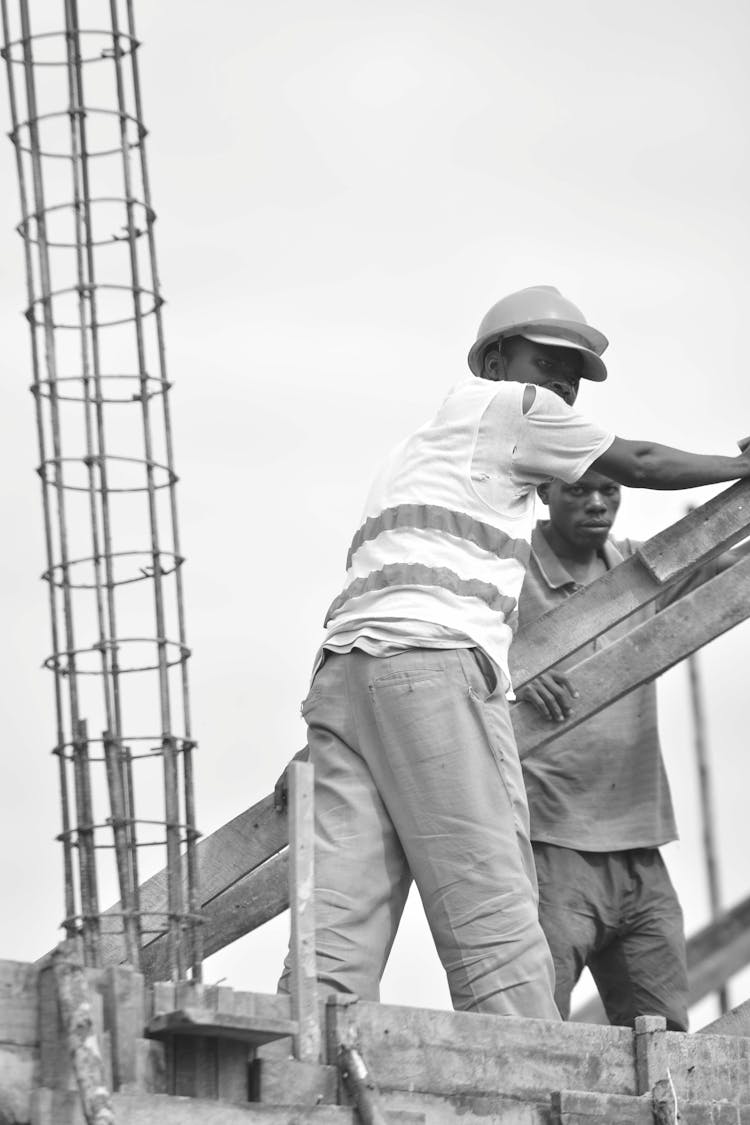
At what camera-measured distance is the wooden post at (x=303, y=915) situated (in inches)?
223

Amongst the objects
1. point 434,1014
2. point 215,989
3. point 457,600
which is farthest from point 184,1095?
point 457,600

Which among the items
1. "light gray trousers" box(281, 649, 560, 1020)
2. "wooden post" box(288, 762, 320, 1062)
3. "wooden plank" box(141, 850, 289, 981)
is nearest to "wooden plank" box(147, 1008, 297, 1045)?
"wooden post" box(288, 762, 320, 1062)

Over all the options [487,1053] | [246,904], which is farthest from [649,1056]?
[246,904]

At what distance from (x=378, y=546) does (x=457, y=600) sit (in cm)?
29

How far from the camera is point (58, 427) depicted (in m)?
6.22

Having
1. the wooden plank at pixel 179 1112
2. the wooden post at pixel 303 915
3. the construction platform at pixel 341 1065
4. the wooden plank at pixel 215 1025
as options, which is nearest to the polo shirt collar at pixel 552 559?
the construction platform at pixel 341 1065

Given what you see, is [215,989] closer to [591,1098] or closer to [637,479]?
[591,1098]

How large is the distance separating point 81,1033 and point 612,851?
11.9 feet

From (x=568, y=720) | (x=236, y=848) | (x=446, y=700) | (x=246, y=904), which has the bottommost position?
(x=246, y=904)

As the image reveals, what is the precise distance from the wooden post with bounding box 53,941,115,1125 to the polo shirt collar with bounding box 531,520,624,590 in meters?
3.83

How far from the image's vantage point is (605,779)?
335 inches

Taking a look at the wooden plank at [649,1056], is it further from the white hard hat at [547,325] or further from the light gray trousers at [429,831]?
the white hard hat at [547,325]

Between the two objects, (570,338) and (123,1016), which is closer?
(123,1016)

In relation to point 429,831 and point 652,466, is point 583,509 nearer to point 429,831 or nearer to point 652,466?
point 652,466
